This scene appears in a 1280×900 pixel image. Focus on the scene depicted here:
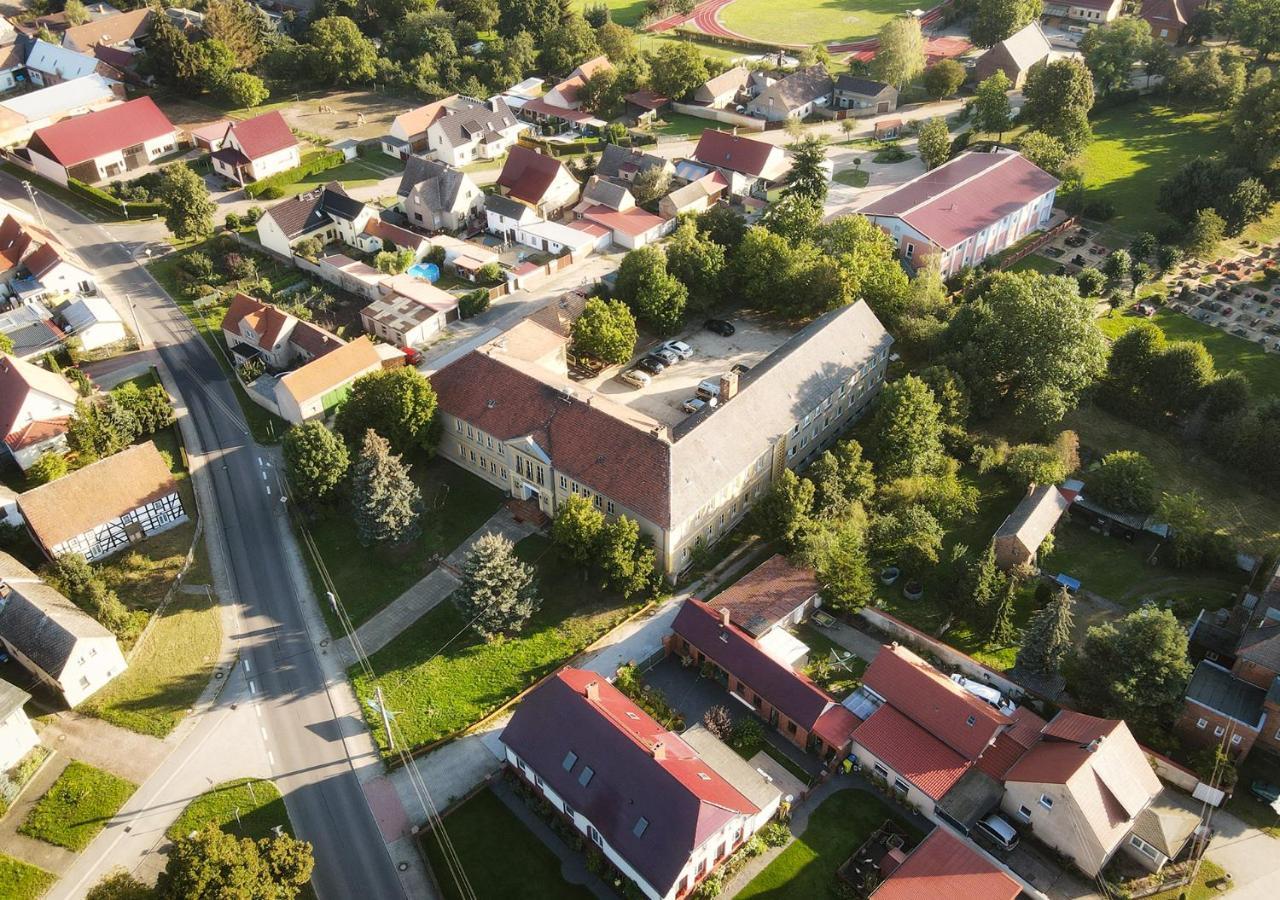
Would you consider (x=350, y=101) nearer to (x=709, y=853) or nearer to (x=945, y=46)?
(x=945, y=46)

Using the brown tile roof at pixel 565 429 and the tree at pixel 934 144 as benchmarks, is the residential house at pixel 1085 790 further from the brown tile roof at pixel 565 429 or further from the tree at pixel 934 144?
the tree at pixel 934 144

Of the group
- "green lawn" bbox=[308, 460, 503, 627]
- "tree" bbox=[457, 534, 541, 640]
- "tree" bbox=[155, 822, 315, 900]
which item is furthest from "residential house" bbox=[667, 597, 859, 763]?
"tree" bbox=[155, 822, 315, 900]

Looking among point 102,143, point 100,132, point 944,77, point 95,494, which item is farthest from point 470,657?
point 944,77

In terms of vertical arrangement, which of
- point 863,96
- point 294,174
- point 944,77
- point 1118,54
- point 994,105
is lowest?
point 863,96

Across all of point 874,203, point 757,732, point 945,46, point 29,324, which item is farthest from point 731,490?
point 945,46

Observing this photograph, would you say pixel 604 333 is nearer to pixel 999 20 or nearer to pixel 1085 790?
pixel 1085 790

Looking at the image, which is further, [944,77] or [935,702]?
[944,77]
